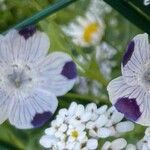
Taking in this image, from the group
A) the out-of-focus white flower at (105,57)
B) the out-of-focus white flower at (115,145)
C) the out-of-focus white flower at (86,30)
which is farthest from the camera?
the out-of-focus white flower at (86,30)

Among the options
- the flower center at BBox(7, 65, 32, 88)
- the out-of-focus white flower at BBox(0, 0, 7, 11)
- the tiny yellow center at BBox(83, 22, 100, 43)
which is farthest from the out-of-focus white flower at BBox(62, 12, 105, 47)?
the flower center at BBox(7, 65, 32, 88)

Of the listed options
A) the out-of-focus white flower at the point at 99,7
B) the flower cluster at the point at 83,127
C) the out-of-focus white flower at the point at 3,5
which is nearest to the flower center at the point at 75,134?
the flower cluster at the point at 83,127

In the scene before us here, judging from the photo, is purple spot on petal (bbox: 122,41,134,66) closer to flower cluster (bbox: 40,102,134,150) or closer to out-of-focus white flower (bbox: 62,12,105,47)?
flower cluster (bbox: 40,102,134,150)

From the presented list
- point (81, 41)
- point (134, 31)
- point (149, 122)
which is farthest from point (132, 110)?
point (81, 41)

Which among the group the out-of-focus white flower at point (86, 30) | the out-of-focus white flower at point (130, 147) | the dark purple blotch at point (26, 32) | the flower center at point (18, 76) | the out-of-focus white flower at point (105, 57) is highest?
the out-of-focus white flower at point (86, 30)

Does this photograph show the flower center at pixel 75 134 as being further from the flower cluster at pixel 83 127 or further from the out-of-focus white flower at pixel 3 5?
the out-of-focus white flower at pixel 3 5

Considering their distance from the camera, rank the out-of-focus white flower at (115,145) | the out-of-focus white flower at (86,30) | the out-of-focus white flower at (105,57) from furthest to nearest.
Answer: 1. the out-of-focus white flower at (86,30)
2. the out-of-focus white flower at (105,57)
3. the out-of-focus white flower at (115,145)

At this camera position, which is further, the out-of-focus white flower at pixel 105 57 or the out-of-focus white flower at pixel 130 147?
the out-of-focus white flower at pixel 105 57

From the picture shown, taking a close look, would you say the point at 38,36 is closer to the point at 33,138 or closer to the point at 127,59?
the point at 127,59
